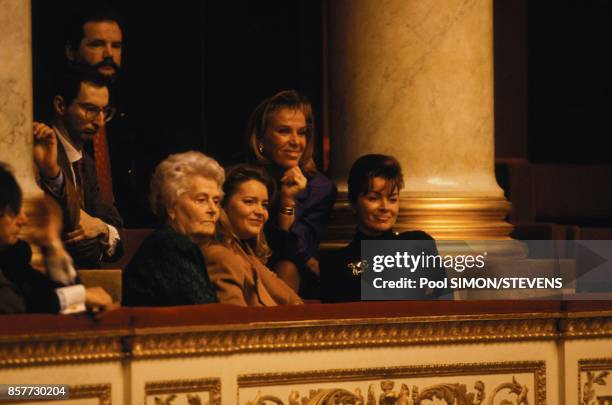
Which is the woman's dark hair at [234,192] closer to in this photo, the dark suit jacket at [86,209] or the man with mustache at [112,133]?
the dark suit jacket at [86,209]

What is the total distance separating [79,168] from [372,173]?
1224 millimetres

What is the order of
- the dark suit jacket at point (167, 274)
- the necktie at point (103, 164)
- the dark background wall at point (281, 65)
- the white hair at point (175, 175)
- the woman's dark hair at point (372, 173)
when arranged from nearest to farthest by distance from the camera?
the dark suit jacket at point (167, 274) < the white hair at point (175, 175) < the woman's dark hair at point (372, 173) < the necktie at point (103, 164) < the dark background wall at point (281, 65)

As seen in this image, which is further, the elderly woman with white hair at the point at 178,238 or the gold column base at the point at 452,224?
the gold column base at the point at 452,224

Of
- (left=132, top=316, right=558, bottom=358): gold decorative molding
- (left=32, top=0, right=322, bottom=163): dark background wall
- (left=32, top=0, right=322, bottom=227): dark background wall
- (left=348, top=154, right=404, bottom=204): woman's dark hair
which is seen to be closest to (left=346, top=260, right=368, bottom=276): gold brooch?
(left=348, top=154, right=404, bottom=204): woman's dark hair

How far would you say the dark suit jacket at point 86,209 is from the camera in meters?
5.68

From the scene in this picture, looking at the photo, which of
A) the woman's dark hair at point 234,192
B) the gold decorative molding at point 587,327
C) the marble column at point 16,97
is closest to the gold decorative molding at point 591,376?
the gold decorative molding at point 587,327

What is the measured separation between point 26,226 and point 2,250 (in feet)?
2.27

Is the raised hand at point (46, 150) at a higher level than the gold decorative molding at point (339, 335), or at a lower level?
higher

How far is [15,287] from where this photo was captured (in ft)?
16.2

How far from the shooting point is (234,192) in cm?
582

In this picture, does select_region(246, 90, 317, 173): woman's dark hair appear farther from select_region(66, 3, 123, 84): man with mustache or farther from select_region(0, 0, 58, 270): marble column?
→ select_region(0, 0, 58, 270): marble column

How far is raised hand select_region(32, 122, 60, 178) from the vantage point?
5734 millimetres

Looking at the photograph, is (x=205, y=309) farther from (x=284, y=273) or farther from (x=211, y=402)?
(x=284, y=273)

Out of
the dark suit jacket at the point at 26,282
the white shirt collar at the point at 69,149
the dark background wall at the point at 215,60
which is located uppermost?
the dark background wall at the point at 215,60
